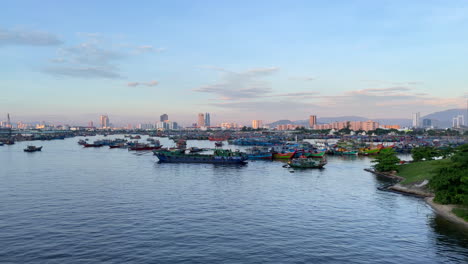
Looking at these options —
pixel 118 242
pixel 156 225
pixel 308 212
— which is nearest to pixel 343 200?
pixel 308 212

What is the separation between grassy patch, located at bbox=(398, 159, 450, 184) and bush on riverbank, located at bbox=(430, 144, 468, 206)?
9.17 meters

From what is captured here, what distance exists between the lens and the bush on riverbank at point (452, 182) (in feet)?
130

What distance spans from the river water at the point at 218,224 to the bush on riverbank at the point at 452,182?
2.85 meters

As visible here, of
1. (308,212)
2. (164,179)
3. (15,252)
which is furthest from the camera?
(164,179)

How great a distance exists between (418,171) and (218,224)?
147 ft

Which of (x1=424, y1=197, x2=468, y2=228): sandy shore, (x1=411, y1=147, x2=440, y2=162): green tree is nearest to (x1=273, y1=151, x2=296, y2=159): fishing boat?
(x1=411, y1=147, x2=440, y2=162): green tree

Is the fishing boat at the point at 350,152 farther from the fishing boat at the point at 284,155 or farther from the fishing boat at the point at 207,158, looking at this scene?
the fishing boat at the point at 207,158

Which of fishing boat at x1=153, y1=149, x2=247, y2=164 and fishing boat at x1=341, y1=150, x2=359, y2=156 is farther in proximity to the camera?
fishing boat at x1=341, y1=150, x2=359, y2=156

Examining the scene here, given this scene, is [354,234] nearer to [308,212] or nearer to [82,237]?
[308,212]

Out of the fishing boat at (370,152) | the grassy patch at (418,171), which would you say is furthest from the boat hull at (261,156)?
the grassy patch at (418,171)

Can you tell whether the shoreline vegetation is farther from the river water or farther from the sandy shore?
the river water

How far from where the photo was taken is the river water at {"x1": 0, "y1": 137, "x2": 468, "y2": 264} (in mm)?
28094

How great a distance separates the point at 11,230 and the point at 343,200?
4019 centimetres

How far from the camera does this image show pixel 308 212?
1645 inches
